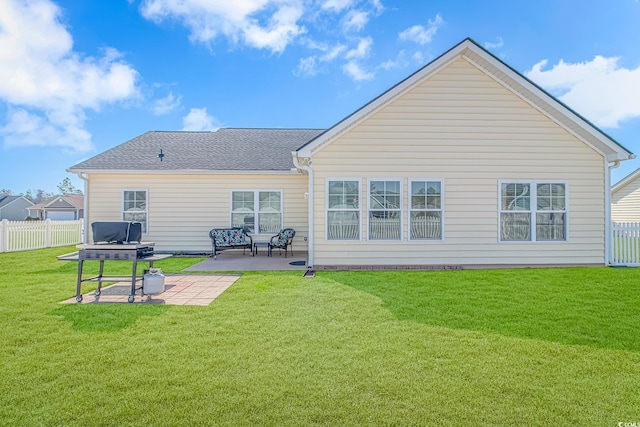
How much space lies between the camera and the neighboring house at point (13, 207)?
45.5 meters

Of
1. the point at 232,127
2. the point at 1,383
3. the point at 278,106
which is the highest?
the point at 278,106

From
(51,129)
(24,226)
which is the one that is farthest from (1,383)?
(51,129)

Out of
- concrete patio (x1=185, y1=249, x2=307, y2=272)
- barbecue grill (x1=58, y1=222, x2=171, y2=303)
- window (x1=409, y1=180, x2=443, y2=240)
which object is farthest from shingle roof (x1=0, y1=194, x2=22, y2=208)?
window (x1=409, y1=180, x2=443, y2=240)

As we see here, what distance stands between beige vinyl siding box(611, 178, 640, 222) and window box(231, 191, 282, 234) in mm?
21284

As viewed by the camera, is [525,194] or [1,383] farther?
[525,194]

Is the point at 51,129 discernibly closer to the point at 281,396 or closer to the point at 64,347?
the point at 64,347

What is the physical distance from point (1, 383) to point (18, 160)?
4653 centimetres

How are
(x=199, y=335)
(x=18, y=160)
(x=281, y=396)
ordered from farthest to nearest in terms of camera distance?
(x=18, y=160) → (x=199, y=335) → (x=281, y=396)

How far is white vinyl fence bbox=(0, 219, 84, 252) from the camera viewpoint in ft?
37.6

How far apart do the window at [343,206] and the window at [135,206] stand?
24.4 ft

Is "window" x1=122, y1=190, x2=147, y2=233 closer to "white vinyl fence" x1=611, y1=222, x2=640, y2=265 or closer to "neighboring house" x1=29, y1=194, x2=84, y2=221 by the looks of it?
"white vinyl fence" x1=611, y1=222, x2=640, y2=265

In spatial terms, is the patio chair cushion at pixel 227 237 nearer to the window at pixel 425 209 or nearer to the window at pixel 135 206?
the window at pixel 135 206

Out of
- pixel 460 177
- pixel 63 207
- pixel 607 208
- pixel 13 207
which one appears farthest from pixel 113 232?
pixel 13 207

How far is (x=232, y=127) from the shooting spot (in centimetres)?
1555
